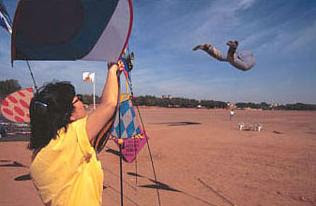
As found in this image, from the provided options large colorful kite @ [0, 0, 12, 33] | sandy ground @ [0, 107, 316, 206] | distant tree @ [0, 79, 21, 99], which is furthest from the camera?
distant tree @ [0, 79, 21, 99]

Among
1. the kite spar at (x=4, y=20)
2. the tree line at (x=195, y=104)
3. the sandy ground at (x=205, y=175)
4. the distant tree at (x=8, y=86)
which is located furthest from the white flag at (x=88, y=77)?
the tree line at (x=195, y=104)

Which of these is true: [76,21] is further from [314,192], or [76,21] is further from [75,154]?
[314,192]

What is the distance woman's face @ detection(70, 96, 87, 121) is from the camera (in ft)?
5.92

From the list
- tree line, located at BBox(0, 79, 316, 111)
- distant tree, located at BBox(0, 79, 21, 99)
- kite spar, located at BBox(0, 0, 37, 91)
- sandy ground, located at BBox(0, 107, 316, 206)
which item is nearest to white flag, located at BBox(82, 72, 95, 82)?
sandy ground, located at BBox(0, 107, 316, 206)

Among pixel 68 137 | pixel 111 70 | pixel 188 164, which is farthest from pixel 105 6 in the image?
pixel 188 164

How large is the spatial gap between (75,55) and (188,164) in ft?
19.8

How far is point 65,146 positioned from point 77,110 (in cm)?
24

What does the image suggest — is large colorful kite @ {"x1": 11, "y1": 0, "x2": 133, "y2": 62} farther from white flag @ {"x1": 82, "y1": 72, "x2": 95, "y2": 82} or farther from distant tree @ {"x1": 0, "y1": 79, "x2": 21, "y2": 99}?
distant tree @ {"x1": 0, "y1": 79, "x2": 21, "y2": 99}

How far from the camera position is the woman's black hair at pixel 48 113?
5.68 ft

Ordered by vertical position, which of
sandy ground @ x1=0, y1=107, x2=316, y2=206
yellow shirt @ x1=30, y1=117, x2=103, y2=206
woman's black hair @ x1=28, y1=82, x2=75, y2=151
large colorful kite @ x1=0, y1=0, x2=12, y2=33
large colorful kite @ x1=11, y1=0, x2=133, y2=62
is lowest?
sandy ground @ x1=0, y1=107, x2=316, y2=206

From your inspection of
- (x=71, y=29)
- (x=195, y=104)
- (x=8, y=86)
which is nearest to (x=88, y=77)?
(x=71, y=29)

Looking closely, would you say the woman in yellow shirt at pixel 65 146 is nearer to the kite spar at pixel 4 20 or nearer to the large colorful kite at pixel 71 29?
the large colorful kite at pixel 71 29

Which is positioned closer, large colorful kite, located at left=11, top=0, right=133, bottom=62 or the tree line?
large colorful kite, located at left=11, top=0, right=133, bottom=62

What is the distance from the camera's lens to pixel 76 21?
2637 millimetres
